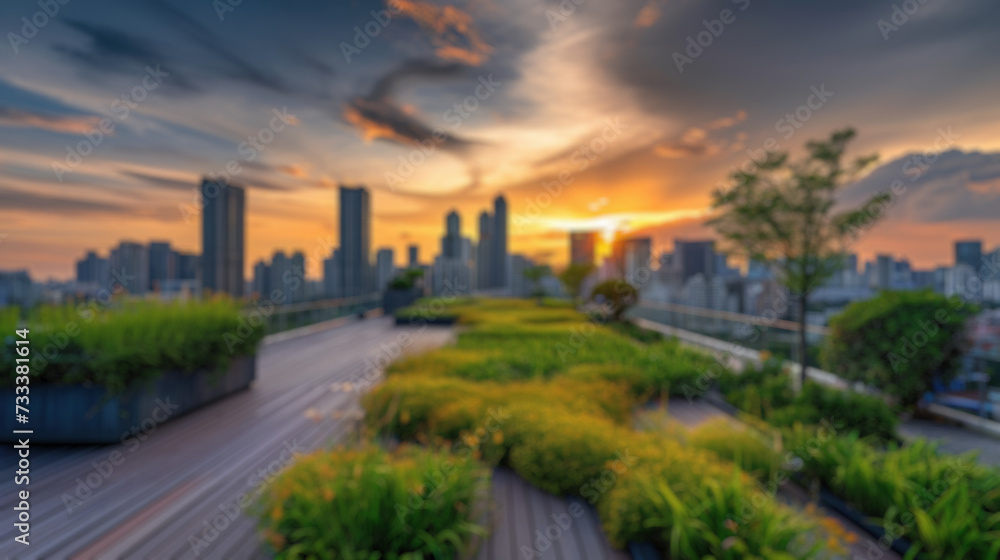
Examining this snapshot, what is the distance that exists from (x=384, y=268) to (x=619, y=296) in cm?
1572

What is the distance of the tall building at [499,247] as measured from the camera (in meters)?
38.5

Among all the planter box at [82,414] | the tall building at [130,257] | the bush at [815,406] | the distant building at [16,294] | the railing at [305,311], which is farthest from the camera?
the railing at [305,311]

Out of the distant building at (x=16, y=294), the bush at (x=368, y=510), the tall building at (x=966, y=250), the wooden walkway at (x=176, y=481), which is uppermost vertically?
the tall building at (x=966, y=250)

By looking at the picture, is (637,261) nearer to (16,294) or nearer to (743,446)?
(743,446)

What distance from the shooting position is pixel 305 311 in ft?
35.1

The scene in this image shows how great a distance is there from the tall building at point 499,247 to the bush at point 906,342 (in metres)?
32.2

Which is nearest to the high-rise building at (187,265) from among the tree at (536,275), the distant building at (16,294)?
the distant building at (16,294)

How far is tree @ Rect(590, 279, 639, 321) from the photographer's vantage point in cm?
1221

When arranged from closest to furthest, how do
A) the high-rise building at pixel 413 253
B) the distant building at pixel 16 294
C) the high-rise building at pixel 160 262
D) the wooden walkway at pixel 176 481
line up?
the wooden walkway at pixel 176 481, the distant building at pixel 16 294, the high-rise building at pixel 160 262, the high-rise building at pixel 413 253

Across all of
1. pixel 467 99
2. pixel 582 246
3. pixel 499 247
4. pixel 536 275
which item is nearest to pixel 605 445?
pixel 467 99

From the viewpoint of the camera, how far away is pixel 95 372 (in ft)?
10.7

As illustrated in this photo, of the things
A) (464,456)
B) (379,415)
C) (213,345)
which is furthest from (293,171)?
(464,456)

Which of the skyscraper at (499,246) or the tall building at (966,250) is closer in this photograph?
the tall building at (966,250)

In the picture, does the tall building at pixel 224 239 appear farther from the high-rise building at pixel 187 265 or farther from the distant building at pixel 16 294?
the distant building at pixel 16 294
